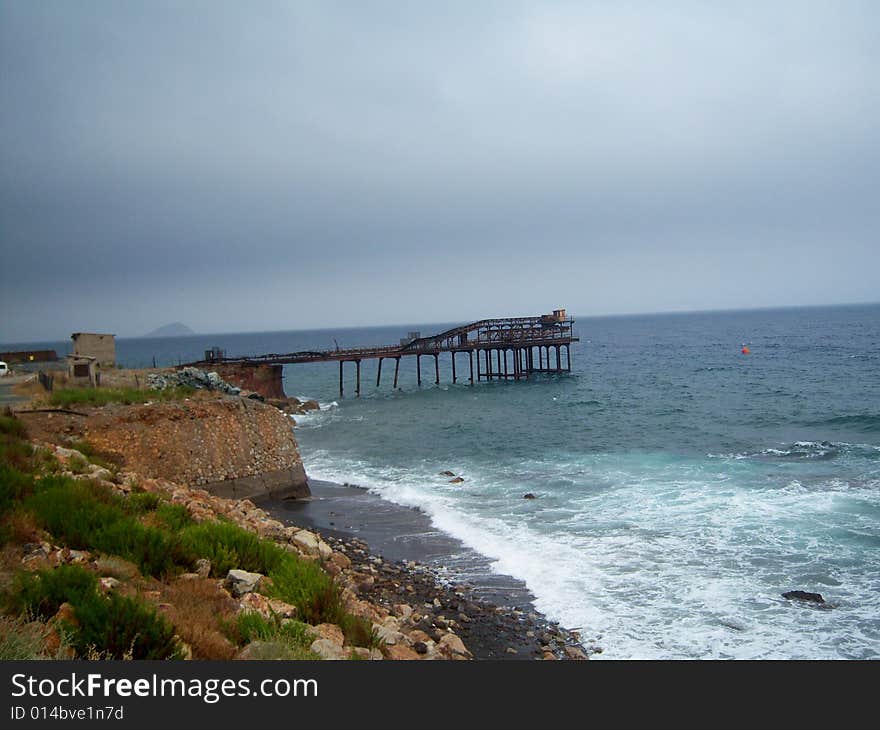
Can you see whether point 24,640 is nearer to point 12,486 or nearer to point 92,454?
point 12,486

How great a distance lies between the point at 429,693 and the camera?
183 inches

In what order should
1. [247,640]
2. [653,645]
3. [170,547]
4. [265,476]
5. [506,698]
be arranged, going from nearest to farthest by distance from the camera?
[506,698] < [247,640] < [170,547] < [653,645] < [265,476]

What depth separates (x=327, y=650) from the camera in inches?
278

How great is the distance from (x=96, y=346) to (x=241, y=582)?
98.5 feet

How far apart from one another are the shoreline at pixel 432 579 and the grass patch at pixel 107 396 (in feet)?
16.1

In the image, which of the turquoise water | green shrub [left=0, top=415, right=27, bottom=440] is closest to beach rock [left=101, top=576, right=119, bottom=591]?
the turquoise water

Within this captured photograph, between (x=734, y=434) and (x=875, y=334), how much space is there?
92235 mm

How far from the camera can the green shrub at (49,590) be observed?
655cm

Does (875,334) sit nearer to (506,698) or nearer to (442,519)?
(442,519)

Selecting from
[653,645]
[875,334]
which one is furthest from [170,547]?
[875,334]

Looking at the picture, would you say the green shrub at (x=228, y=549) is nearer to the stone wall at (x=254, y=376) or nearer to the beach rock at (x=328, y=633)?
the beach rock at (x=328, y=633)

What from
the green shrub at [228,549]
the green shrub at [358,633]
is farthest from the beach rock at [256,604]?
the green shrub at [228,549]

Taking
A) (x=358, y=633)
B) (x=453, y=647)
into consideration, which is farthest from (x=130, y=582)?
(x=453, y=647)

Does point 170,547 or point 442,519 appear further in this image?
point 442,519
